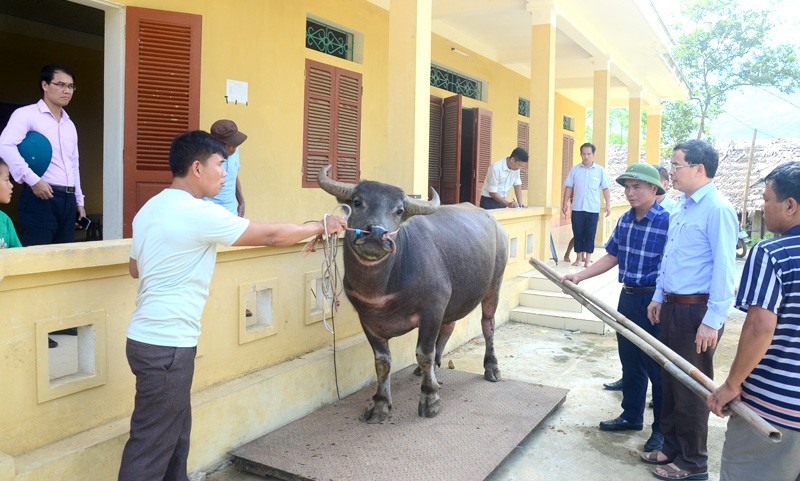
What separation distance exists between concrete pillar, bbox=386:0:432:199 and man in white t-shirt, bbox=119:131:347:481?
9.19 ft

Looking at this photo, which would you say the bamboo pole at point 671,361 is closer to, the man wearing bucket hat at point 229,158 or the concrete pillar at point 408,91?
the concrete pillar at point 408,91

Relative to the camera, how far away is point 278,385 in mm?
4148

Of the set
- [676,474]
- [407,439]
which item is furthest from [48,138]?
[676,474]

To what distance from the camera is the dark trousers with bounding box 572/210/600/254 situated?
891 cm

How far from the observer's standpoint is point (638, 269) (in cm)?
440

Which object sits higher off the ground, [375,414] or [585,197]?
[585,197]

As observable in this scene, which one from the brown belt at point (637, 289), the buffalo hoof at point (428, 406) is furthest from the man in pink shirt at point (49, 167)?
the brown belt at point (637, 289)

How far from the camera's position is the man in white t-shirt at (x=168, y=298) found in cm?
271

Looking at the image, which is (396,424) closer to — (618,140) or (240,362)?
(240,362)

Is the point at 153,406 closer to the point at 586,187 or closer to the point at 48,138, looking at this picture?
the point at 48,138

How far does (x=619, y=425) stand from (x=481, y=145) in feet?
25.5

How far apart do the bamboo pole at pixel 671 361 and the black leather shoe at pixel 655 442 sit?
3.07 feet

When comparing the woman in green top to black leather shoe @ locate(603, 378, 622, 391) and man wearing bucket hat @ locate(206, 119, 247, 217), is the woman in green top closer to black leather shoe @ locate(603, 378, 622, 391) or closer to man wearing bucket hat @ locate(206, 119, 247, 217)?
man wearing bucket hat @ locate(206, 119, 247, 217)

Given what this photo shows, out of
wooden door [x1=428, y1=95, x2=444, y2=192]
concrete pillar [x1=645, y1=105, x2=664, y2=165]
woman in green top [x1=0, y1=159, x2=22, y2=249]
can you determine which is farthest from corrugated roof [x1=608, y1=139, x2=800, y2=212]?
woman in green top [x1=0, y1=159, x2=22, y2=249]
